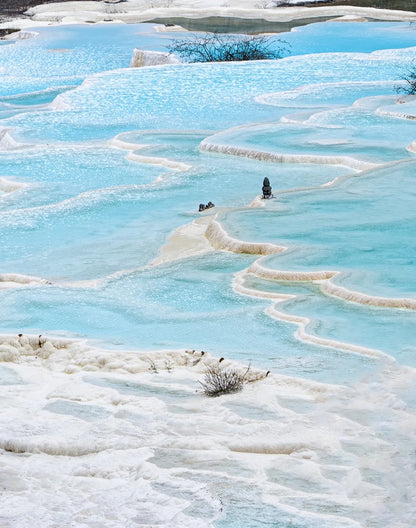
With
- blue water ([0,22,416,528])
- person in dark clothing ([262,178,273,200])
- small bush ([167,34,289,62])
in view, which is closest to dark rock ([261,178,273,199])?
person in dark clothing ([262,178,273,200])

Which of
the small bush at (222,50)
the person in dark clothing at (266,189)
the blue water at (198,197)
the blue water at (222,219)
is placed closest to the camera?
the blue water at (222,219)

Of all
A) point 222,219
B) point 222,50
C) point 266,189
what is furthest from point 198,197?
point 222,50

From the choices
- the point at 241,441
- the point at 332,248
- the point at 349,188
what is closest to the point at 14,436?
the point at 241,441

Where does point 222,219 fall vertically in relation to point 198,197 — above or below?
above

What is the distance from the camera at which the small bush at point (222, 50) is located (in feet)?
64.7

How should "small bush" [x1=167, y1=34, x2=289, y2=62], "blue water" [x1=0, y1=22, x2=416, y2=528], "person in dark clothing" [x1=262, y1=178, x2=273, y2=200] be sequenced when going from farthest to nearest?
"small bush" [x1=167, y1=34, x2=289, y2=62]
"person in dark clothing" [x1=262, y1=178, x2=273, y2=200]
"blue water" [x1=0, y1=22, x2=416, y2=528]

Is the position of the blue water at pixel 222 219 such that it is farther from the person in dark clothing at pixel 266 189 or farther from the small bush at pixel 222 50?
the small bush at pixel 222 50

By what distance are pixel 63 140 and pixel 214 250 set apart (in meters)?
5.89

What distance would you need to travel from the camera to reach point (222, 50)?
20156 millimetres

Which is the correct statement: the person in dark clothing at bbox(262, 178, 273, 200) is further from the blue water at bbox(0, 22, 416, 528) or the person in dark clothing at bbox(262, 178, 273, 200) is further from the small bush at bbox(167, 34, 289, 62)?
the small bush at bbox(167, 34, 289, 62)

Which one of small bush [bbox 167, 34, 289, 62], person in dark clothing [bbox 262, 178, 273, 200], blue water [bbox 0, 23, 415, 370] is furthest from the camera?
small bush [bbox 167, 34, 289, 62]

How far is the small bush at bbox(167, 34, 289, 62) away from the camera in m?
19.7

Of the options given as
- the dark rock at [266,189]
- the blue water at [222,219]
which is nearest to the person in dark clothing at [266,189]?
the dark rock at [266,189]

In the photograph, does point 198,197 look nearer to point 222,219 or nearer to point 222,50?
point 222,219
